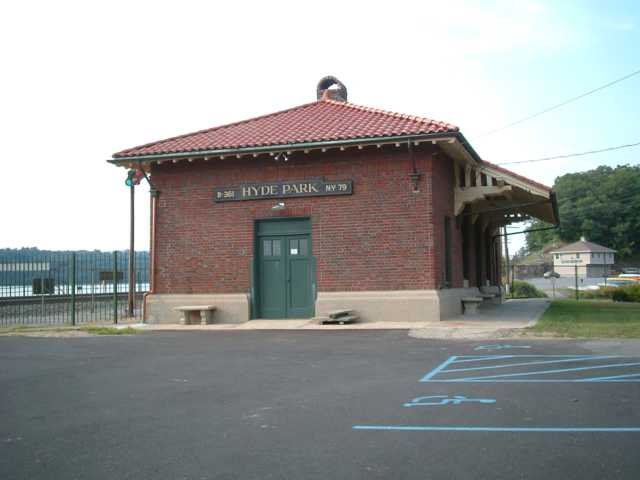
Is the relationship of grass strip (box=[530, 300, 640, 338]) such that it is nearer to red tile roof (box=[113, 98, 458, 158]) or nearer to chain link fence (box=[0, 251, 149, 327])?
red tile roof (box=[113, 98, 458, 158])

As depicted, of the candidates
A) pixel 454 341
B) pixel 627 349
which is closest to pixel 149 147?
pixel 454 341

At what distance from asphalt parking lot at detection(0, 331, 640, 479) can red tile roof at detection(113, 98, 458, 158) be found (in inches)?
230

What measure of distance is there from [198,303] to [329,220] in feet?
12.8

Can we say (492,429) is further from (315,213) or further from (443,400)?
(315,213)

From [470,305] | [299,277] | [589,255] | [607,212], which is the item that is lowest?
[470,305]

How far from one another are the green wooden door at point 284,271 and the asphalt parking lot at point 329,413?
5282mm

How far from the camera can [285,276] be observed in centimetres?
1642

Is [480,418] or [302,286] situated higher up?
[302,286]

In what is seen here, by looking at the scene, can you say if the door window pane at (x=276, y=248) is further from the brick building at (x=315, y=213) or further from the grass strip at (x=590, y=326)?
the grass strip at (x=590, y=326)

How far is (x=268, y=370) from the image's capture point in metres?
8.97

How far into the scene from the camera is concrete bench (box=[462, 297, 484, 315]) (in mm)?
→ 17312

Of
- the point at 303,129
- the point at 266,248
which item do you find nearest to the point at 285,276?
the point at 266,248

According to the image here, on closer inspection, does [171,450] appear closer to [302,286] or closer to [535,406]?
[535,406]

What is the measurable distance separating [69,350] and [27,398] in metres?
4.64
